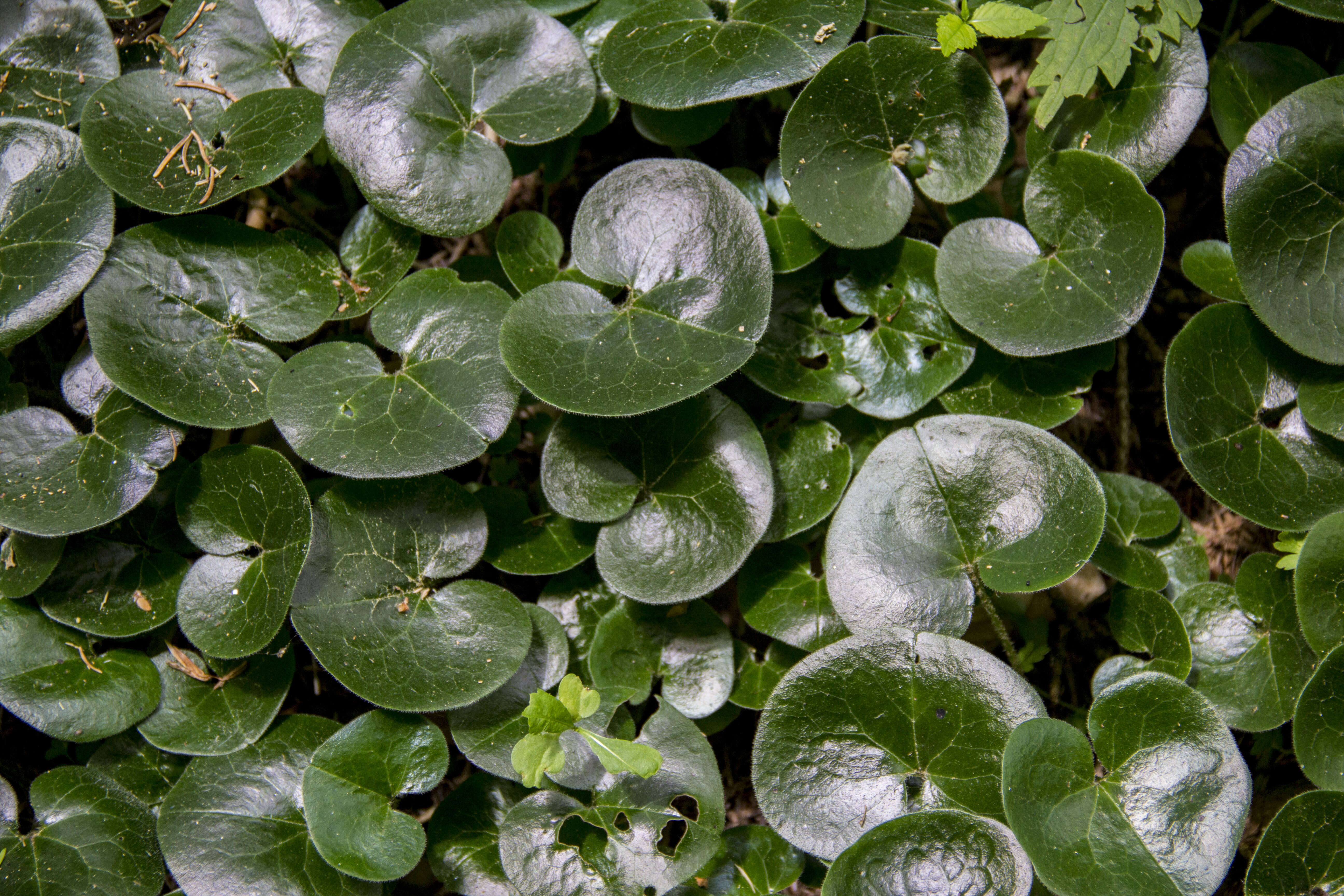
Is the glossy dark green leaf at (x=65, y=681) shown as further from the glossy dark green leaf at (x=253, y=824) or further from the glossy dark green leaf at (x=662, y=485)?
the glossy dark green leaf at (x=662, y=485)

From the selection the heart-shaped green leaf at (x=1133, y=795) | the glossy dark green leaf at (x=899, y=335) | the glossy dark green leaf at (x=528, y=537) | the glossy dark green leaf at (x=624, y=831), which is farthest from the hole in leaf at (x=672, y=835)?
the glossy dark green leaf at (x=899, y=335)

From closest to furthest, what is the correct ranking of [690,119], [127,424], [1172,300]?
[127,424] → [690,119] → [1172,300]

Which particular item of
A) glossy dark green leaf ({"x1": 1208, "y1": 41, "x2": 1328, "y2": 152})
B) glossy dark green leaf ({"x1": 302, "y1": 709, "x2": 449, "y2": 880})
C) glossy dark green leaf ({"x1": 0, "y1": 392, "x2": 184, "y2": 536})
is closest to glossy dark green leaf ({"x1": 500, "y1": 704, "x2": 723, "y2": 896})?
glossy dark green leaf ({"x1": 302, "y1": 709, "x2": 449, "y2": 880})

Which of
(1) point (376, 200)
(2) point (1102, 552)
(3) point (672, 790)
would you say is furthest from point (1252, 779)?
(1) point (376, 200)

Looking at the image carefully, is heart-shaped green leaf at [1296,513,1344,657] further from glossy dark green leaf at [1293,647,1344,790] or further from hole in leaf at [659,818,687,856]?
hole in leaf at [659,818,687,856]

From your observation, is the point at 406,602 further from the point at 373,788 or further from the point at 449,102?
the point at 449,102

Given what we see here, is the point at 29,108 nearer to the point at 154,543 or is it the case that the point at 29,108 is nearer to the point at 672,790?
the point at 154,543
